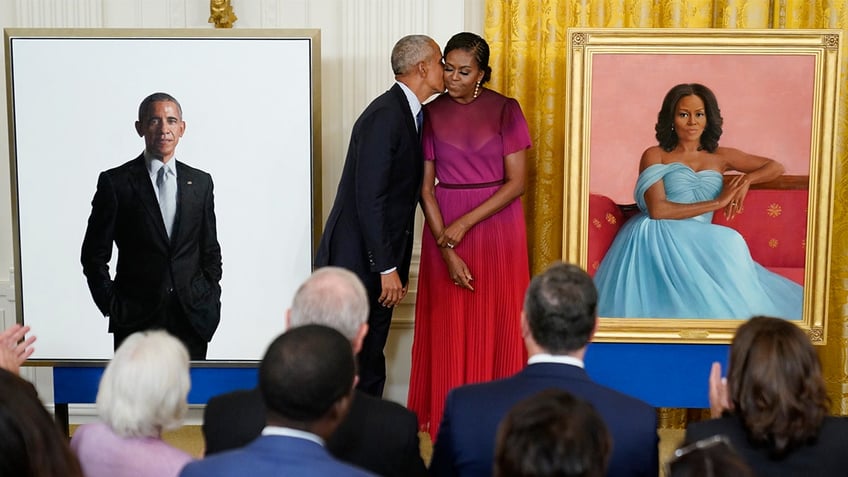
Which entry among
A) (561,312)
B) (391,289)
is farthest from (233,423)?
(391,289)

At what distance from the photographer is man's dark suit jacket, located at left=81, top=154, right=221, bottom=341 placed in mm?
4547

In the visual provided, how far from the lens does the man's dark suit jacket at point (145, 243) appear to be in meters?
4.55

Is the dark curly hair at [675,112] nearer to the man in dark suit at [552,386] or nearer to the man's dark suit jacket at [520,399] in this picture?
the man in dark suit at [552,386]

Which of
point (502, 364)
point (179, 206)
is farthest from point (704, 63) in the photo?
point (179, 206)

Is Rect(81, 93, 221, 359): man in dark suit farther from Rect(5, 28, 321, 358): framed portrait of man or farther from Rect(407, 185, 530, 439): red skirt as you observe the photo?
Rect(407, 185, 530, 439): red skirt

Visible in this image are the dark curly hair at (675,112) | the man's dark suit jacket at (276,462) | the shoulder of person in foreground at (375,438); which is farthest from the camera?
the dark curly hair at (675,112)

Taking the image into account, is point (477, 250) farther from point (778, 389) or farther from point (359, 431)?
point (778, 389)

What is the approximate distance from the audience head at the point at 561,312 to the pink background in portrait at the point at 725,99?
2.14 meters

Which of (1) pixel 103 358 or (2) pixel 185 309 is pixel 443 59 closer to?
(2) pixel 185 309

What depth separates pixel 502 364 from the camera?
4.68 metres

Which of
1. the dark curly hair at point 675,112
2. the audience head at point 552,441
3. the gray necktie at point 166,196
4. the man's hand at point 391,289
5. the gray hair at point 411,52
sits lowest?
the man's hand at point 391,289

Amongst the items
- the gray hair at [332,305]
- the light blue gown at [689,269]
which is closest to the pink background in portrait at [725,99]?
the light blue gown at [689,269]

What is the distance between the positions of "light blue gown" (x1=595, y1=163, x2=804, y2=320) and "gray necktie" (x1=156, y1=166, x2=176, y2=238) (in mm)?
2009

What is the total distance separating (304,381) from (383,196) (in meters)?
2.49
